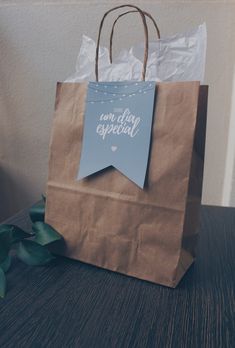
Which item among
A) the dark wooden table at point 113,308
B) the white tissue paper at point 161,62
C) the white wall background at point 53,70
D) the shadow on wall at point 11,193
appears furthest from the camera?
the shadow on wall at point 11,193

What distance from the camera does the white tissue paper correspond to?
0.44m

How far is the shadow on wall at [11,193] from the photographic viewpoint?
1058mm

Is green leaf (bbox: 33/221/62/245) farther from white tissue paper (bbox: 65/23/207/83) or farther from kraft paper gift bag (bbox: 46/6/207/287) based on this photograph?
white tissue paper (bbox: 65/23/207/83)

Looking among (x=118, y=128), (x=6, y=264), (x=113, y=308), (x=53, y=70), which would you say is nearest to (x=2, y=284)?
(x=6, y=264)

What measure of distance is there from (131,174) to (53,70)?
635 mm

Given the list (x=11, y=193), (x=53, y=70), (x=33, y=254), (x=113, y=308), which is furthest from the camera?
(x=11, y=193)

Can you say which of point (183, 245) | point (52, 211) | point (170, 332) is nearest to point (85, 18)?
point (52, 211)

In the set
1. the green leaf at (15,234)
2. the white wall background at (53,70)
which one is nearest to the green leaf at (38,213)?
the green leaf at (15,234)

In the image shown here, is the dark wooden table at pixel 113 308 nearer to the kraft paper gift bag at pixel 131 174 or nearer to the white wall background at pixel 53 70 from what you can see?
the kraft paper gift bag at pixel 131 174

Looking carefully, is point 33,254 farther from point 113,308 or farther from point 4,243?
point 113,308

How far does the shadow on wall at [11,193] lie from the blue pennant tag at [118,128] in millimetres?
674

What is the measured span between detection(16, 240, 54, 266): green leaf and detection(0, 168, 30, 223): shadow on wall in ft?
2.03

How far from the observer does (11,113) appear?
983 millimetres

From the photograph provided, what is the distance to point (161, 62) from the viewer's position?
462 mm
